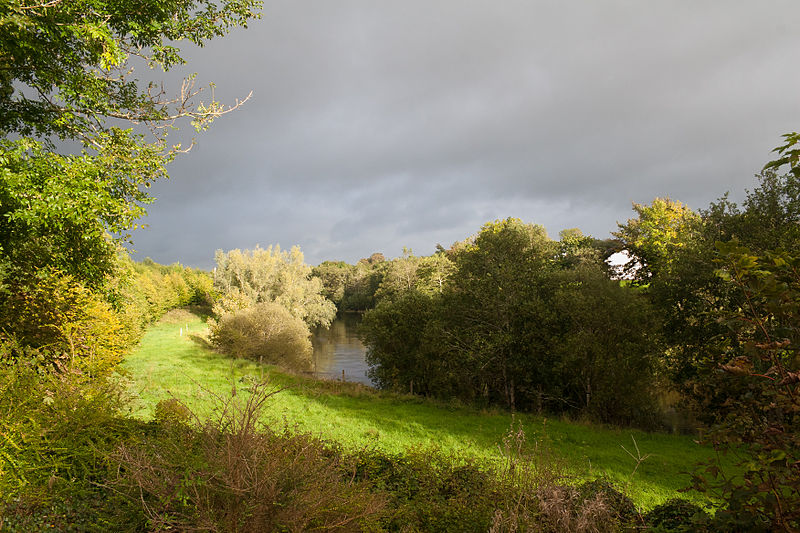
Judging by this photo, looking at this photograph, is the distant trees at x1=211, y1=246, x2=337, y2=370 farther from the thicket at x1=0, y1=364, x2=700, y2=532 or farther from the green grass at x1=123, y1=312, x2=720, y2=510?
the thicket at x1=0, y1=364, x2=700, y2=532

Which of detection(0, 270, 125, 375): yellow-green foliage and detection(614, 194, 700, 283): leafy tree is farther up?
detection(614, 194, 700, 283): leafy tree

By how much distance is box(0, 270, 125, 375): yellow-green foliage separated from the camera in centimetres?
1100

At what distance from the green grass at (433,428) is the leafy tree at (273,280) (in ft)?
62.1

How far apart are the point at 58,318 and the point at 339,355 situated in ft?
96.3

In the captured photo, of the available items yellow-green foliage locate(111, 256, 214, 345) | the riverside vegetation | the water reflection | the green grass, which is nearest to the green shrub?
the riverside vegetation

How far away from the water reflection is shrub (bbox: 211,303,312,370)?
2472 millimetres

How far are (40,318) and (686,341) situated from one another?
872 inches

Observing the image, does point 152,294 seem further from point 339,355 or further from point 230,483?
point 230,483

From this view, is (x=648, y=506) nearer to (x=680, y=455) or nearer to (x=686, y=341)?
(x=680, y=455)

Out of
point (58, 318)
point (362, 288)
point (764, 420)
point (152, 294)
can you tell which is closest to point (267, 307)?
point (58, 318)

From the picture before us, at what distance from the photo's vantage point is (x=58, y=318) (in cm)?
1170

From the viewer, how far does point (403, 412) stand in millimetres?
16781

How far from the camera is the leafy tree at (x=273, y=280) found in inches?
1633

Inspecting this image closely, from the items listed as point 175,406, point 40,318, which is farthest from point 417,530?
point 40,318
